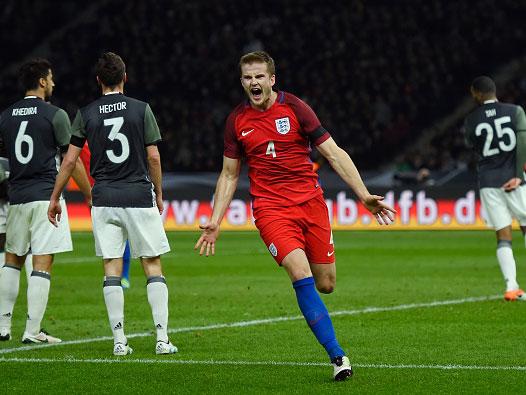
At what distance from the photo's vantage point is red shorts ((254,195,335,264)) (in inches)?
298

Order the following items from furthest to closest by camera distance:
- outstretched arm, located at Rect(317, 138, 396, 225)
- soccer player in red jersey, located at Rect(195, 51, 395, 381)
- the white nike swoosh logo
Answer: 1. the white nike swoosh logo
2. soccer player in red jersey, located at Rect(195, 51, 395, 381)
3. outstretched arm, located at Rect(317, 138, 396, 225)

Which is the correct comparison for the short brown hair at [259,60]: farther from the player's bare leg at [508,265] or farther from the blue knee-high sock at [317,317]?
the player's bare leg at [508,265]

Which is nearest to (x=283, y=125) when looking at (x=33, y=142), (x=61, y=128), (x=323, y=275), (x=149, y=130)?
(x=323, y=275)

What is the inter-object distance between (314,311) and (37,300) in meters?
2.91

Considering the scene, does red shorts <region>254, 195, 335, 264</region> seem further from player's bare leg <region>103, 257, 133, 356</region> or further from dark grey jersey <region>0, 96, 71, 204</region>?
dark grey jersey <region>0, 96, 71, 204</region>

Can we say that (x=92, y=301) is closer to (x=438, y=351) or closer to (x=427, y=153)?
(x=438, y=351)

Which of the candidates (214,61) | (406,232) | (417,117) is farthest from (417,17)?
(406,232)

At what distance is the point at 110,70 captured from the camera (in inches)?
340

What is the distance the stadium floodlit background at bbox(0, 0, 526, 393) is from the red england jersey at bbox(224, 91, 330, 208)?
1152 millimetres

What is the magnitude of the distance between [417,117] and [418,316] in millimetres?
22685

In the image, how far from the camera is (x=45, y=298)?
9461 millimetres

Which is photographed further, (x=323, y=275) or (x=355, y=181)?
(x=323, y=275)

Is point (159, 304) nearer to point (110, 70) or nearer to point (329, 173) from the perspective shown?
point (110, 70)

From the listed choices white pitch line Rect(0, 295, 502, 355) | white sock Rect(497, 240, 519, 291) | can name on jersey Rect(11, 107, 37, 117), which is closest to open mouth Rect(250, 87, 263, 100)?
can name on jersey Rect(11, 107, 37, 117)
